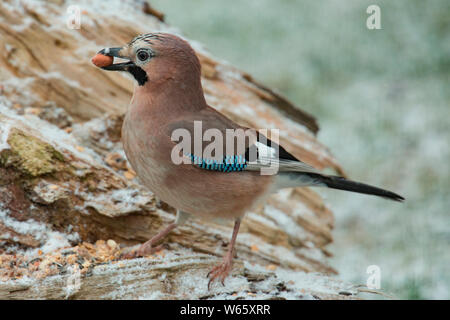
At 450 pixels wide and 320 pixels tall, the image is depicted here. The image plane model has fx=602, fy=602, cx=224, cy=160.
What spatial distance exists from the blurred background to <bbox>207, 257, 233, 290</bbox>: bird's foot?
180cm

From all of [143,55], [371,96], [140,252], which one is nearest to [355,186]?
[140,252]

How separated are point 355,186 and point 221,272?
103cm

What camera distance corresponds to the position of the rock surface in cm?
327

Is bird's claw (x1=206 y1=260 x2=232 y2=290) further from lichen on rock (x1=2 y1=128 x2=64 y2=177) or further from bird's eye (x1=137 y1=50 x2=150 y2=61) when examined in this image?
bird's eye (x1=137 y1=50 x2=150 y2=61)

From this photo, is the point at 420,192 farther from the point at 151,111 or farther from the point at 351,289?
the point at 151,111

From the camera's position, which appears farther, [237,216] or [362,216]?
[362,216]

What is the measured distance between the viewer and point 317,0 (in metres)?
9.30

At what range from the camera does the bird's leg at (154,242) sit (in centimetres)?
359

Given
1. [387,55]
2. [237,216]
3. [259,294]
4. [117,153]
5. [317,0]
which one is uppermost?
[317,0]

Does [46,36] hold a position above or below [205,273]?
above

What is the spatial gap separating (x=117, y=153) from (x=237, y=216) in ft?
3.55

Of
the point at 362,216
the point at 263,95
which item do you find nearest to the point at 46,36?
the point at 263,95

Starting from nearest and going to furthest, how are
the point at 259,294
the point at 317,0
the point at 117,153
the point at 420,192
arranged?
the point at 259,294 < the point at 117,153 < the point at 420,192 < the point at 317,0

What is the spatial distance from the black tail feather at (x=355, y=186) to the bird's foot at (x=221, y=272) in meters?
0.83
